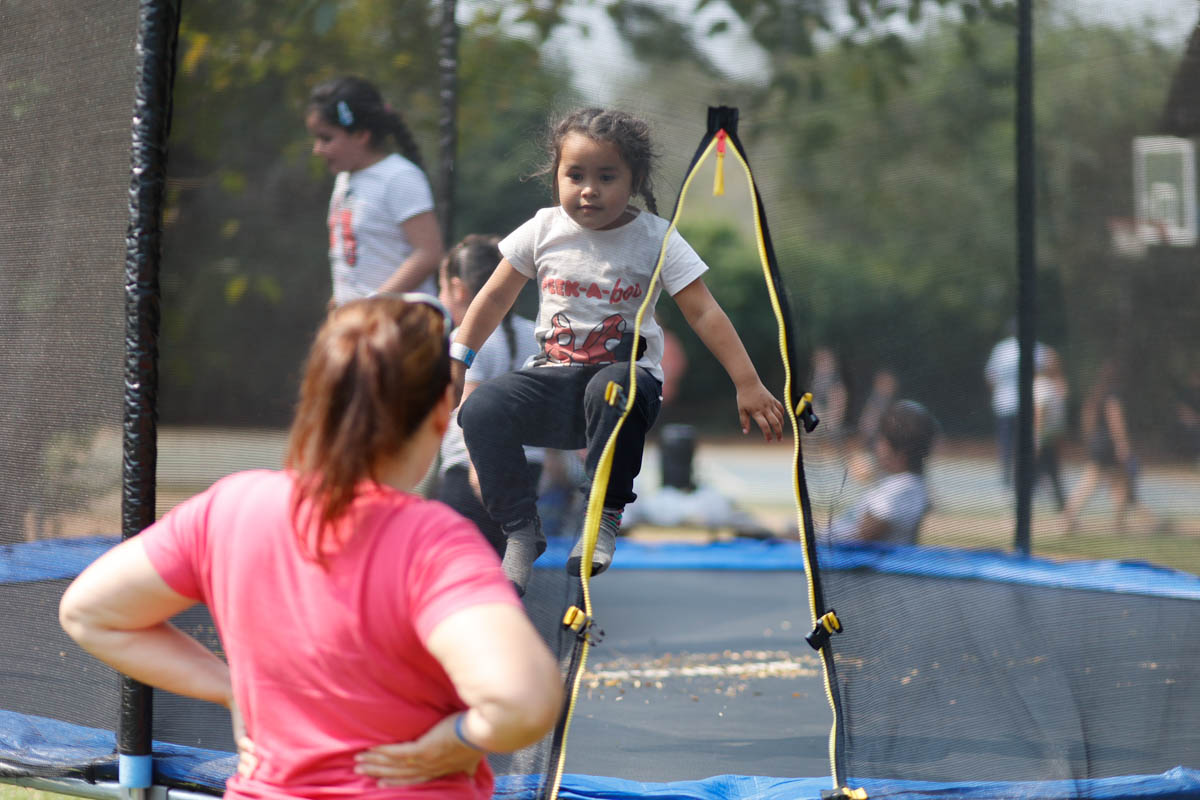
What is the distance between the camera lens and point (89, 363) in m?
2.42

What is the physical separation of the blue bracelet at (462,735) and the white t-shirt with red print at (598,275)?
1.14m

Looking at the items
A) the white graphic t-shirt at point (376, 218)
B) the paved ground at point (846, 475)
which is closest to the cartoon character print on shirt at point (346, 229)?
the white graphic t-shirt at point (376, 218)

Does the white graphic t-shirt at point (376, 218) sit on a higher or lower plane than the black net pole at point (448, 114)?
lower

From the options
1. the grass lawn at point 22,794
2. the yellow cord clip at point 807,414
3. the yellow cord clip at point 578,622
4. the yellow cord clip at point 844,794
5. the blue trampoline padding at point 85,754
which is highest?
the yellow cord clip at point 807,414

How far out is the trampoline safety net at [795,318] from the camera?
2.31 meters

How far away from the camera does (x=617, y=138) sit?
2.15 m

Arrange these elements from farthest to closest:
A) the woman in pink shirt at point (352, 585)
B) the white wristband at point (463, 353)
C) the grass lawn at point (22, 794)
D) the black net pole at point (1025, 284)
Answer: the black net pole at point (1025, 284) < the grass lawn at point (22, 794) < the white wristband at point (463, 353) < the woman in pink shirt at point (352, 585)

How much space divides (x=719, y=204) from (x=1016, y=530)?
2426 mm

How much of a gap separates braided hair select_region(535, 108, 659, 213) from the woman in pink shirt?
1.08 meters

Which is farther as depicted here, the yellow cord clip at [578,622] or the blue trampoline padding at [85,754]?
the blue trampoline padding at [85,754]

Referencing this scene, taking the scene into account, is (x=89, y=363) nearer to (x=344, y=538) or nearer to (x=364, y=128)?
(x=364, y=128)

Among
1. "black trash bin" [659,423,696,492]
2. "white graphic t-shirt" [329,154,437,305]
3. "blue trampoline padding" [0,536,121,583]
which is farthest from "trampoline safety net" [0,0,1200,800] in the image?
"black trash bin" [659,423,696,492]

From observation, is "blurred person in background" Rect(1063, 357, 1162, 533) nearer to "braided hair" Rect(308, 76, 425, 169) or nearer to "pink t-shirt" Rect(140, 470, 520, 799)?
"braided hair" Rect(308, 76, 425, 169)

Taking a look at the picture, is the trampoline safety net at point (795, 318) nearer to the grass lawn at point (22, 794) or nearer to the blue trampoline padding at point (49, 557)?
the blue trampoline padding at point (49, 557)
